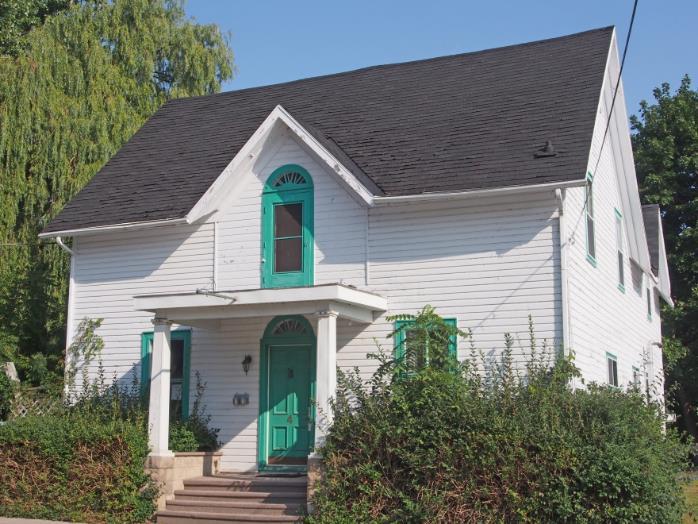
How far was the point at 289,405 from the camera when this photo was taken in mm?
15773

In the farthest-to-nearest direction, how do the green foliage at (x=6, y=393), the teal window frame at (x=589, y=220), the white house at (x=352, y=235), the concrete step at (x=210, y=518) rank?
the green foliage at (x=6, y=393) < the teal window frame at (x=589, y=220) < the white house at (x=352, y=235) < the concrete step at (x=210, y=518)

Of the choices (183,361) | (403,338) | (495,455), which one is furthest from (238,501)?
(495,455)

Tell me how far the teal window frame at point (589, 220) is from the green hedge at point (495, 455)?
3.35 meters

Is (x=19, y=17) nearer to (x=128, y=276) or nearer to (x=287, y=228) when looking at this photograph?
(x=128, y=276)

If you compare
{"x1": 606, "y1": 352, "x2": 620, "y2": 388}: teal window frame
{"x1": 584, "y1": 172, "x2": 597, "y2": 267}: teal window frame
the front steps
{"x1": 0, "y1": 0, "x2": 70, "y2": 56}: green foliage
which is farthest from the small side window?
{"x1": 0, "y1": 0, "x2": 70, "y2": 56}: green foliage

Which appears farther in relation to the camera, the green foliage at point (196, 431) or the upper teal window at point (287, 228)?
the upper teal window at point (287, 228)

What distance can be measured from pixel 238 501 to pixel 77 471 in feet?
8.82

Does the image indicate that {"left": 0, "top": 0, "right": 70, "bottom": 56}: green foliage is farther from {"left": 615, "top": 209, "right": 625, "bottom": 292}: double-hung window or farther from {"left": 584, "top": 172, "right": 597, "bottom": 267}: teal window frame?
{"left": 584, "top": 172, "right": 597, "bottom": 267}: teal window frame

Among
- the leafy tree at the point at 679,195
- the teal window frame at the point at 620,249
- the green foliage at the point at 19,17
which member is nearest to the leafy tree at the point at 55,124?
the green foliage at the point at 19,17

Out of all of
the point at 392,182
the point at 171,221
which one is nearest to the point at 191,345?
the point at 171,221

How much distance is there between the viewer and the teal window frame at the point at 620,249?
1900 centimetres

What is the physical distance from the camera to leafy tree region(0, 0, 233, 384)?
72.5 feet

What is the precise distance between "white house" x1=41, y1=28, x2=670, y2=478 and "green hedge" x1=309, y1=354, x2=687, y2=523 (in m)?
1.02

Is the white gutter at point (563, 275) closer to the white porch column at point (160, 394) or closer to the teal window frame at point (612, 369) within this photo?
the teal window frame at point (612, 369)
